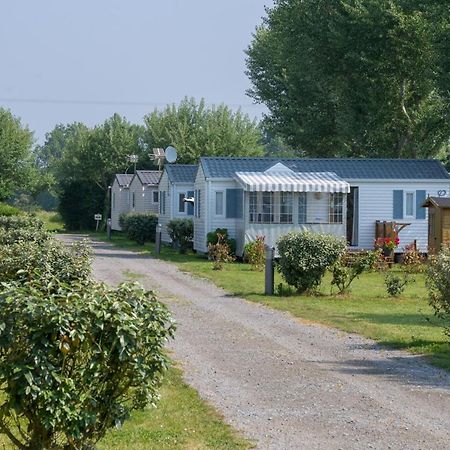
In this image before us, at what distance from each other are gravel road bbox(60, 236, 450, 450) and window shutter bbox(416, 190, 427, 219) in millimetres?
15078

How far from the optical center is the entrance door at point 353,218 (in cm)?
3150

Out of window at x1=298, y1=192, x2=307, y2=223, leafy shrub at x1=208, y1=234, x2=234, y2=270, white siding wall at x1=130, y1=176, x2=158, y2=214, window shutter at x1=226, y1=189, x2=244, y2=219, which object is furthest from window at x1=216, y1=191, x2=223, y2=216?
white siding wall at x1=130, y1=176, x2=158, y2=214

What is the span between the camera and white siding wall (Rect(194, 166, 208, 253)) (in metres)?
31.7

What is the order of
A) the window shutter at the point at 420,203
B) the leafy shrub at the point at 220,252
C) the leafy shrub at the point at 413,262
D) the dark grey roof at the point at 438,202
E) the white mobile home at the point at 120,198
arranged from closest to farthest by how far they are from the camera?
the leafy shrub at the point at 413,262
the dark grey roof at the point at 438,202
the leafy shrub at the point at 220,252
the window shutter at the point at 420,203
the white mobile home at the point at 120,198

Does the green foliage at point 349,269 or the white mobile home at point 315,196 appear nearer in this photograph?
the green foliage at point 349,269

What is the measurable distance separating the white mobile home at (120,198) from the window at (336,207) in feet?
69.9

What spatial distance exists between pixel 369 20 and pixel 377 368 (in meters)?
26.8

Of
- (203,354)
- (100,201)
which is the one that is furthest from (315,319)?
(100,201)

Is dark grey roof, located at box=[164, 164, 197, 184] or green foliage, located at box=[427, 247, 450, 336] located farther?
dark grey roof, located at box=[164, 164, 197, 184]

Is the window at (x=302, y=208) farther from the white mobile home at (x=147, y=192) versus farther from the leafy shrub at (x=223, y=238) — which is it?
the white mobile home at (x=147, y=192)

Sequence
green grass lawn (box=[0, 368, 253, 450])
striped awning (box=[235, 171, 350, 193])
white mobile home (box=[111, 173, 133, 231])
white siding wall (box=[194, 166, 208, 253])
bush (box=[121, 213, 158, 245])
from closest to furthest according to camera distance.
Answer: green grass lawn (box=[0, 368, 253, 450])
striped awning (box=[235, 171, 350, 193])
white siding wall (box=[194, 166, 208, 253])
bush (box=[121, 213, 158, 245])
white mobile home (box=[111, 173, 133, 231])

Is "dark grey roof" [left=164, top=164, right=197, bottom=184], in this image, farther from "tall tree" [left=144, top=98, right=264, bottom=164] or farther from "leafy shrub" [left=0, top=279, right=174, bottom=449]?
"leafy shrub" [left=0, top=279, right=174, bottom=449]

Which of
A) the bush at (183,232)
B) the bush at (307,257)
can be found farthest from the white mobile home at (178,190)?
the bush at (307,257)

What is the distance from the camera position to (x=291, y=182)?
30.2m
